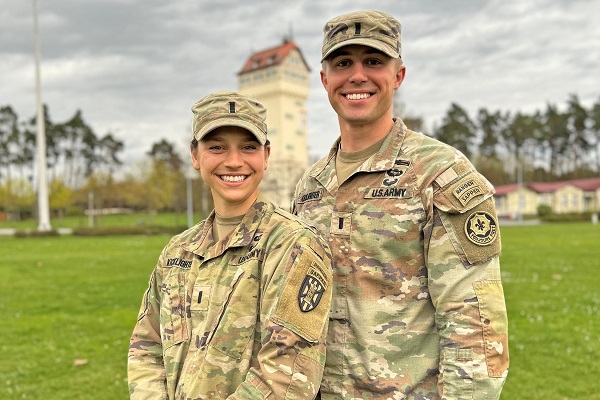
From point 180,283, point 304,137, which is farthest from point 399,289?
point 304,137

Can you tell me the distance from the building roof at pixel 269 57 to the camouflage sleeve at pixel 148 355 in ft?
217

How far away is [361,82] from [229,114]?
624 millimetres

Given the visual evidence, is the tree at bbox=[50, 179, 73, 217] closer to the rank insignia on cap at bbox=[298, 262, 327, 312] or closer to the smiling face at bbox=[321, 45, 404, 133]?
the smiling face at bbox=[321, 45, 404, 133]

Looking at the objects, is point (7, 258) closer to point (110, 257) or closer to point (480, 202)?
point (110, 257)

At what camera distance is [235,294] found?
2.20 meters

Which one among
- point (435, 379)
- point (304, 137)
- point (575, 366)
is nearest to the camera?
point (435, 379)

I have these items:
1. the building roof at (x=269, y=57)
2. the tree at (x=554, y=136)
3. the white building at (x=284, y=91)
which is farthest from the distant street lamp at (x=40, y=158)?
the tree at (x=554, y=136)

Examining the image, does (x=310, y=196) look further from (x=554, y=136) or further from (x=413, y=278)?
(x=554, y=136)

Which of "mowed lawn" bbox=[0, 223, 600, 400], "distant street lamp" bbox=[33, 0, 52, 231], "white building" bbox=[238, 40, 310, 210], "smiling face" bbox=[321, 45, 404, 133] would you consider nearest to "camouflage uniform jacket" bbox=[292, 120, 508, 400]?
"smiling face" bbox=[321, 45, 404, 133]

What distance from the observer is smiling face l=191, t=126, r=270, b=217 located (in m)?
2.40

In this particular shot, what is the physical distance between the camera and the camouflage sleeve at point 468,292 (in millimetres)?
2074

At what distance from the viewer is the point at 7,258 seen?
22.2 meters

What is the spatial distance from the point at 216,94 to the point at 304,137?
69.1 m

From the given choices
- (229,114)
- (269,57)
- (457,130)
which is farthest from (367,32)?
(457,130)
